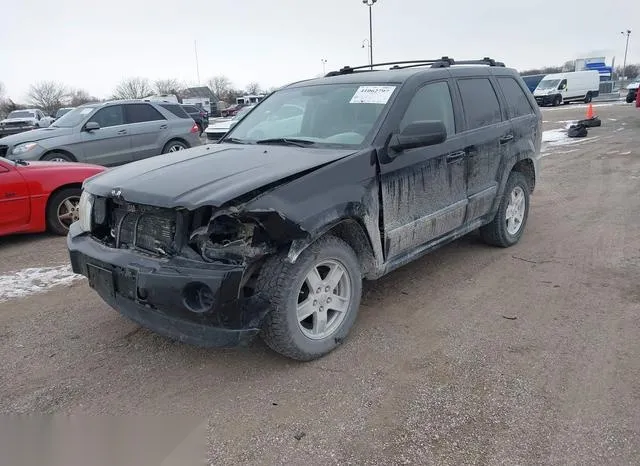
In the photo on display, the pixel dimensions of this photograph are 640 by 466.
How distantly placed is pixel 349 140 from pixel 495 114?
6.49 ft

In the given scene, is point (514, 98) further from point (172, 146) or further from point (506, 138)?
point (172, 146)

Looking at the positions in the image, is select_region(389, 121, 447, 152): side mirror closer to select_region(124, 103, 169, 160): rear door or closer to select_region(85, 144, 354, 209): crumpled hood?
select_region(85, 144, 354, 209): crumpled hood

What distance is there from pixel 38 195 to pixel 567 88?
129 ft

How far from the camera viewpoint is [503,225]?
17.5 feet

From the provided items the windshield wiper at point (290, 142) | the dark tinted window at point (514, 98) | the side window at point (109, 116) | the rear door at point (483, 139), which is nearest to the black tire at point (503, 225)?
the rear door at point (483, 139)

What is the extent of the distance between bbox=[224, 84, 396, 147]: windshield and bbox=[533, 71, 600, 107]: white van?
3645cm

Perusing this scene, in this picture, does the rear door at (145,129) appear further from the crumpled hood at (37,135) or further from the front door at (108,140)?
the crumpled hood at (37,135)

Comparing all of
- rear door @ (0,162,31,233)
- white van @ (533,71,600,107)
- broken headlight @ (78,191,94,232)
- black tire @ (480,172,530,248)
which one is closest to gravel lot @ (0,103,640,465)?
black tire @ (480,172,530,248)

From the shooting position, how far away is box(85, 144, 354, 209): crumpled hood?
296 centimetres

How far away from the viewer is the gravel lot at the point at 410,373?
2607mm

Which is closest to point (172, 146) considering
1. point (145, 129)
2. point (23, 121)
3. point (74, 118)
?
point (145, 129)

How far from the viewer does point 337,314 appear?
3547 mm

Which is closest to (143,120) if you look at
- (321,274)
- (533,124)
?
(533,124)

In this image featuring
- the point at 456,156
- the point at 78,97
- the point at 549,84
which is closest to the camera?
the point at 456,156
